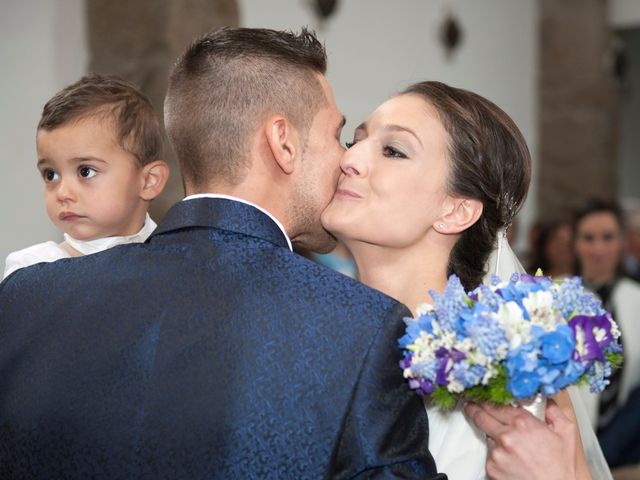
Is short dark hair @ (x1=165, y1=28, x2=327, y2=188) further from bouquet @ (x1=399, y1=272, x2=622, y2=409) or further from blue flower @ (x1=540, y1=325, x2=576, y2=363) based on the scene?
blue flower @ (x1=540, y1=325, x2=576, y2=363)

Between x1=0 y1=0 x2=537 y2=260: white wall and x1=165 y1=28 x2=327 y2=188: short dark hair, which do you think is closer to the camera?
x1=165 y1=28 x2=327 y2=188: short dark hair

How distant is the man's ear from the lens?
1762mm

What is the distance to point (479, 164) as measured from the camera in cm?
214

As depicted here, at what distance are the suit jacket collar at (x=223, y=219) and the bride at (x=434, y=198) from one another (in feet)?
1.27

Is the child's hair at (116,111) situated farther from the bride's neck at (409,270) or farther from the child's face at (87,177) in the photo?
the bride's neck at (409,270)

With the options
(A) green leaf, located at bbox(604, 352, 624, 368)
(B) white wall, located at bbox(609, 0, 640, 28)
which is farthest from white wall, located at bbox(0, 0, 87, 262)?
(B) white wall, located at bbox(609, 0, 640, 28)

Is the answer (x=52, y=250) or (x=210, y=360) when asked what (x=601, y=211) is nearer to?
(x=52, y=250)

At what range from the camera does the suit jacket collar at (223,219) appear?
1.64m

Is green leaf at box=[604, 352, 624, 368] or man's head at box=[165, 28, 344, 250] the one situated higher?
man's head at box=[165, 28, 344, 250]

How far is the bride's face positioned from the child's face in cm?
59

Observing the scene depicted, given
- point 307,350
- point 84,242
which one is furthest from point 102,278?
point 84,242

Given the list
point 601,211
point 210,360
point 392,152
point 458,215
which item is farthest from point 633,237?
point 210,360

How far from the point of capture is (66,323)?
1.61 metres

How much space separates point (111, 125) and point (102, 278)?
0.76 meters
